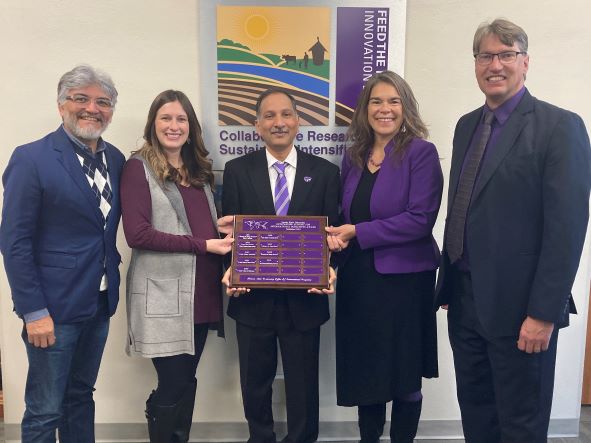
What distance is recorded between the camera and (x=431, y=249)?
2105 mm

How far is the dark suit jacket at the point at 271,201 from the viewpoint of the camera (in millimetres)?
2055

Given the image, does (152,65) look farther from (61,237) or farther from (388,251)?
(388,251)

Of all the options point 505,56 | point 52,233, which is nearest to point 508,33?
point 505,56

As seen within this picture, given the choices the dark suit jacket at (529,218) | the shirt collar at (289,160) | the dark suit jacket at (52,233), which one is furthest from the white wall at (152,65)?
the dark suit jacket at (529,218)

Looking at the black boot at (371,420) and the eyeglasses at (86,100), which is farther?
the black boot at (371,420)

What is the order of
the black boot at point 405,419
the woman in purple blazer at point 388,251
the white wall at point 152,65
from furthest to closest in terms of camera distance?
the white wall at point 152,65
the black boot at point 405,419
the woman in purple blazer at point 388,251

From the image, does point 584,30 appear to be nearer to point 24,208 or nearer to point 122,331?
point 24,208

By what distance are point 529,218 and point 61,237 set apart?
5.52ft

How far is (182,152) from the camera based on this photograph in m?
2.15

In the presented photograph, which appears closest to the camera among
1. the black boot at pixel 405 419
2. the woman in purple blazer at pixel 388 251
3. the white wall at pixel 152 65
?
the woman in purple blazer at pixel 388 251

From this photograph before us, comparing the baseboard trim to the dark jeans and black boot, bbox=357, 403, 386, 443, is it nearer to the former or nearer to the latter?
black boot, bbox=357, 403, 386, 443

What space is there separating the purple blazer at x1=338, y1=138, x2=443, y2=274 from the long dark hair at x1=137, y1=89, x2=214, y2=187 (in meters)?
0.73

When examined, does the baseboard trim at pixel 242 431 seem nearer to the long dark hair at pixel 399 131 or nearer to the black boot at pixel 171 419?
the black boot at pixel 171 419

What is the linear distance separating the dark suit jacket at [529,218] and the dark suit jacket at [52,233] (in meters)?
1.43
